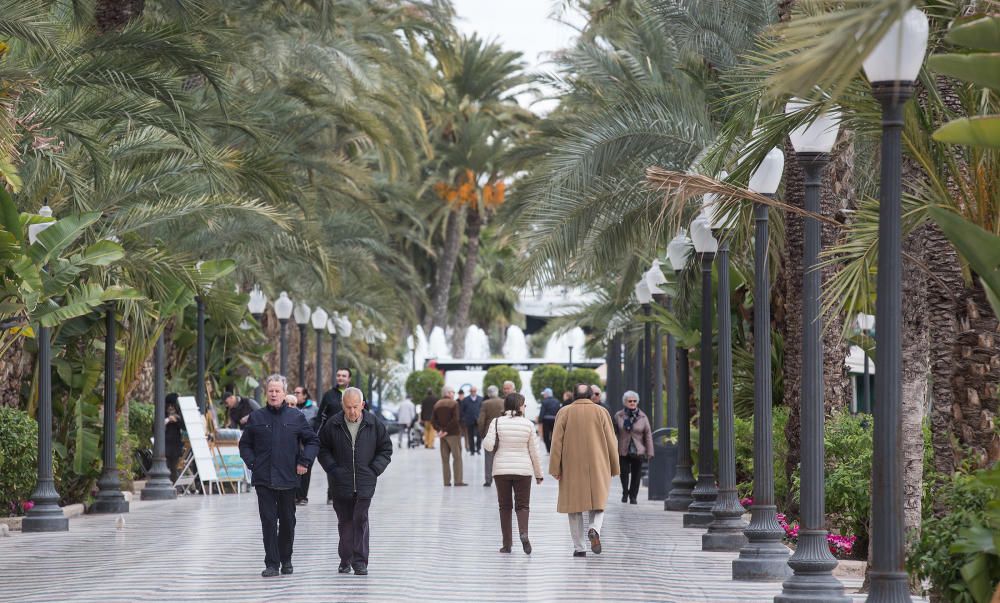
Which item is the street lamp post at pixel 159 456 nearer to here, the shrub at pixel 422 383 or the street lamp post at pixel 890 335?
the street lamp post at pixel 890 335

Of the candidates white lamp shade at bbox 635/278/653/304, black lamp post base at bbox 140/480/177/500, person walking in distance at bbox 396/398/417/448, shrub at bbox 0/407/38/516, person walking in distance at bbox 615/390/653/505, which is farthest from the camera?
person walking in distance at bbox 396/398/417/448

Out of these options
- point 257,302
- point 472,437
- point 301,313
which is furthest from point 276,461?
point 472,437

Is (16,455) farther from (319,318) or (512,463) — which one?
(319,318)

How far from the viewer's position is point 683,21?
1877 cm

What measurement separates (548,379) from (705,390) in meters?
39.8

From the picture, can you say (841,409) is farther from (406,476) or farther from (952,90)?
(406,476)

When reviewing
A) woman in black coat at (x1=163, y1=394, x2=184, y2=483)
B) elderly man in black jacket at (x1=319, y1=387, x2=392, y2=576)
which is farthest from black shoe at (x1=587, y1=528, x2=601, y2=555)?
woman in black coat at (x1=163, y1=394, x2=184, y2=483)

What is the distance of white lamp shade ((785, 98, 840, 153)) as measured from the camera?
32.6ft

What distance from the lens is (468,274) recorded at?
57906 millimetres

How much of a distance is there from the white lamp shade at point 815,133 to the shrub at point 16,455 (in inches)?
428

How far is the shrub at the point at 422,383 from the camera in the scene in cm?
5603

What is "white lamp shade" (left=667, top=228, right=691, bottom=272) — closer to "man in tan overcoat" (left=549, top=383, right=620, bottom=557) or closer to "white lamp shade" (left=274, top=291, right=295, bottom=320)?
"man in tan overcoat" (left=549, top=383, right=620, bottom=557)

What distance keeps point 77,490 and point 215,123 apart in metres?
5.58

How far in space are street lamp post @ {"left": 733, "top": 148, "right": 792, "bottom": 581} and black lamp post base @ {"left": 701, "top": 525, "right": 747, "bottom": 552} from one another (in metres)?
2.26
